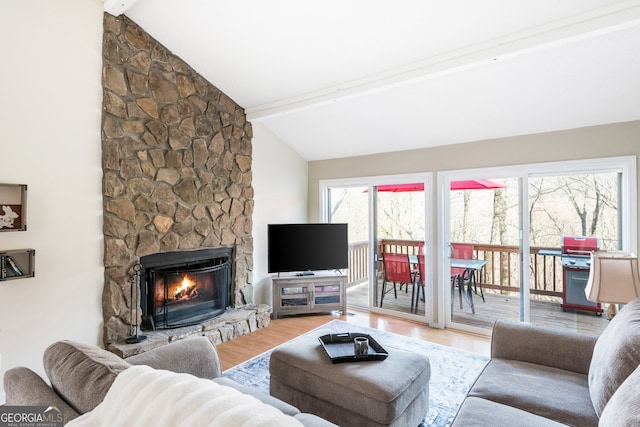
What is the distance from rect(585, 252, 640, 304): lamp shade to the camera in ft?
6.86

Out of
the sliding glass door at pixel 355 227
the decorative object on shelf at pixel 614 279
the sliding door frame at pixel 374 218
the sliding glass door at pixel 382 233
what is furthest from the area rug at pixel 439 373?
the sliding glass door at pixel 355 227

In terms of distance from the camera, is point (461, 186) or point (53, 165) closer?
point (53, 165)

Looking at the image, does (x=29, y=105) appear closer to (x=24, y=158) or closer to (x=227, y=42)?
(x=24, y=158)

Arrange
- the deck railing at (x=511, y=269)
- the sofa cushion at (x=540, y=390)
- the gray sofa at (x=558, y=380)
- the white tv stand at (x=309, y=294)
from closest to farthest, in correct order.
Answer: the gray sofa at (x=558, y=380), the sofa cushion at (x=540, y=390), the deck railing at (x=511, y=269), the white tv stand at (x=309, y=294)

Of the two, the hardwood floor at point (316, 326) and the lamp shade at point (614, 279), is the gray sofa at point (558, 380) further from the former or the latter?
the hardwood floor at point (316, 326)

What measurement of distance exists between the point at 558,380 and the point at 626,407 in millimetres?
820

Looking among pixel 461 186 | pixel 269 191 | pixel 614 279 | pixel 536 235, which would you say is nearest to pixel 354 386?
pixel 614 279

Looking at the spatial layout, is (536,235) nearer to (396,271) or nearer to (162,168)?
(396,271)

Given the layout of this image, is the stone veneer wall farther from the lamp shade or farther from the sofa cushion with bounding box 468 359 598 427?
the lamp shade

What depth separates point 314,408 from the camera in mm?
2074

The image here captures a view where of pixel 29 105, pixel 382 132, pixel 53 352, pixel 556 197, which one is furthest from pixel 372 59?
pixel 53 352

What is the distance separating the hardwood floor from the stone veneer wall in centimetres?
59

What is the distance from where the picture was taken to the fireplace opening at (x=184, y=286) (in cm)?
338

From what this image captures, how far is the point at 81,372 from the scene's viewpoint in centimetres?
108
